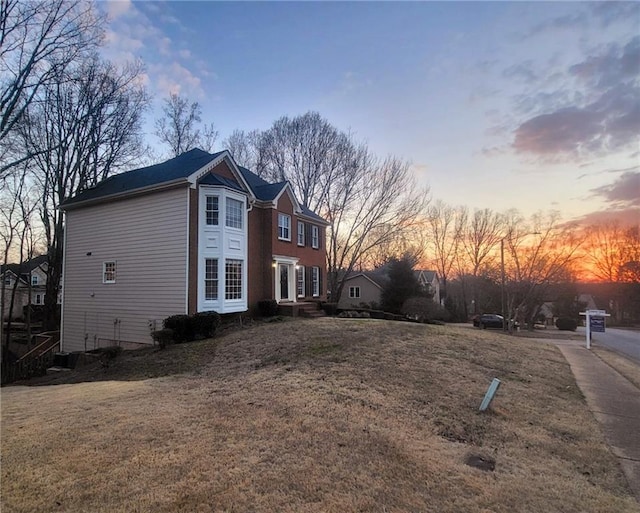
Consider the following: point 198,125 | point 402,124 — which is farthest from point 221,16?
point 198,125

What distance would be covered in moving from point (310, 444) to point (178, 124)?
3334 centimetres

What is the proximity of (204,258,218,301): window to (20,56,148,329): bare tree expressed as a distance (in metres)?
13.0

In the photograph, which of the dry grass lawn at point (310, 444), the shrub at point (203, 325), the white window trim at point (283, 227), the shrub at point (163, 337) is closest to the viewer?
the dry grass lawn at point (310, 444)

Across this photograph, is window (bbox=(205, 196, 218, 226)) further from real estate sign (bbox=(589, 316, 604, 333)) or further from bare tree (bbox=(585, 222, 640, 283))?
bare tree (bbox=(585, 222, 640, 283))

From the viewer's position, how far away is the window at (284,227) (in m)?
21.3

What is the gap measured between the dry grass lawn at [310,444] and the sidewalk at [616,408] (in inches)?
8.7

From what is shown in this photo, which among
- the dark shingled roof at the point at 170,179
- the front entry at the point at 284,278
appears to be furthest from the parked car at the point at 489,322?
the dark shingled roof at the point at 170,179

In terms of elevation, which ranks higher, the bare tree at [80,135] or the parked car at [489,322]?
the bare tree at [80,135]

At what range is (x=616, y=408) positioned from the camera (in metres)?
7.44

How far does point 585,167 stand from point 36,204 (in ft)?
98.2

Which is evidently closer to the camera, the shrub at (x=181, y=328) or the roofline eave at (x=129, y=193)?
the shrub at (x=181, y=328)

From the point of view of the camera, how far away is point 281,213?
70.4 feet

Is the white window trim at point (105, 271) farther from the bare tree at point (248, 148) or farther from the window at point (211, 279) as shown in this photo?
the bare tree at point (248, 148)

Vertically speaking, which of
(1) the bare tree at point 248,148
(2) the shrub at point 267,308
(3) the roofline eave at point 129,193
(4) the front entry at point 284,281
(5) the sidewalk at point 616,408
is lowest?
Result: (5) the sidewalk at point 616,408
